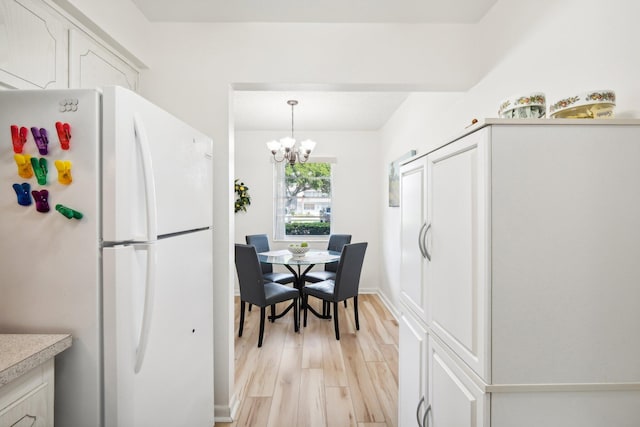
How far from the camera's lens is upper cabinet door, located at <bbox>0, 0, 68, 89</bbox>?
1093 millimetres

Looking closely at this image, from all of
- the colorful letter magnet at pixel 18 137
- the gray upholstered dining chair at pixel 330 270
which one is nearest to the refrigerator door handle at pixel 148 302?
the colorful letter magnet at pixel 18 137

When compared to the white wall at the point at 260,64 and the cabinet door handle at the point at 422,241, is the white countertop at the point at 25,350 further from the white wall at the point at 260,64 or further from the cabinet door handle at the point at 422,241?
the cabinet door handle at the point at 422,241

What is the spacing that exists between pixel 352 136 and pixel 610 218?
13.6 feet

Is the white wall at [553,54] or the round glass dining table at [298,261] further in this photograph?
the round glass dining table at [298,261]

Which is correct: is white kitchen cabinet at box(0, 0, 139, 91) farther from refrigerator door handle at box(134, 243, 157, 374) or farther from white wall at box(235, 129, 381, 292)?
white wall at box(235, 129, 381, 292)

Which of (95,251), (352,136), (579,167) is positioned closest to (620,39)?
(579,167)

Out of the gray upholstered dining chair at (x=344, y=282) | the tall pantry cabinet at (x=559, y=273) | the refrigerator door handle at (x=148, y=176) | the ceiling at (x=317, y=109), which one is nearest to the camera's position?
the tall pantry cabinet at (x=559, y=273)

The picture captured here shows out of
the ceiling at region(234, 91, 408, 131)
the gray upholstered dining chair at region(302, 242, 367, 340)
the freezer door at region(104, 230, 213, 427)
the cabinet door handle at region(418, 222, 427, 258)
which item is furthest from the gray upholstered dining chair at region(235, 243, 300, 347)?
the cabinet door handle at region(418, 222, 427, 258)

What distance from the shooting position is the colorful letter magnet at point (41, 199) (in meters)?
0.94

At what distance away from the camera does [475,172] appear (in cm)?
97

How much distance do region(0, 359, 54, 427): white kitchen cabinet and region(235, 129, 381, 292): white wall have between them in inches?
156

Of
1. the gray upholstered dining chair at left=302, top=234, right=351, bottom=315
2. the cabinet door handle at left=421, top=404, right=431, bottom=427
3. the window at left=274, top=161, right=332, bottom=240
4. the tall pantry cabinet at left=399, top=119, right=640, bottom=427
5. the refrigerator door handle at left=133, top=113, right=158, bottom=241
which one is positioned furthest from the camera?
the window at left=274, top=161, right=332, bottom=240

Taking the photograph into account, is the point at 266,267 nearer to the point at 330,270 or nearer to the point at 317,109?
the point at 330,270

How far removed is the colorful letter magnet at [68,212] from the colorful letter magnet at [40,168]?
10cm
